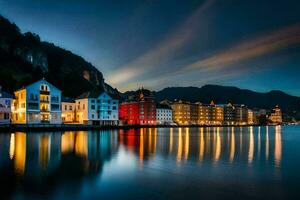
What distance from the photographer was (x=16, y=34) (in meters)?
157

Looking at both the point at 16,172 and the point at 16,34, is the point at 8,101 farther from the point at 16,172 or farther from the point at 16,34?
the point at 16,34

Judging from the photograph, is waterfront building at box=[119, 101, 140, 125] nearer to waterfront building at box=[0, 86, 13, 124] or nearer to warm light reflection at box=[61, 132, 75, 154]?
waterfront building at box=[0, 86, 13, 124]

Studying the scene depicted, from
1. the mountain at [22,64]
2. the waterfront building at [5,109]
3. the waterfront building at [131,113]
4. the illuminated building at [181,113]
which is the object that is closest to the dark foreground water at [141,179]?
the waterfront building at [5,109]

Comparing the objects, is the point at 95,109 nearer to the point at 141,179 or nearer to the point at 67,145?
the point at 67,145

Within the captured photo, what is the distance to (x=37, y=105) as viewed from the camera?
80438 millimetres

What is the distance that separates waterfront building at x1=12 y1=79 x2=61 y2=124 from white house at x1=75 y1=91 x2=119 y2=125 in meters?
13.3

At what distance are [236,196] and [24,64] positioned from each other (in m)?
138

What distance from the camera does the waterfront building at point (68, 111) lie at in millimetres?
99012

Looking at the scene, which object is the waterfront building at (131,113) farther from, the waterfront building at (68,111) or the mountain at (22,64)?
the waterfront building at (68,111)

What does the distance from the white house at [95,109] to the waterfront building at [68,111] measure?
Answer: 1307 mm

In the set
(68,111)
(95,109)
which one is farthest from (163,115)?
(68,111)

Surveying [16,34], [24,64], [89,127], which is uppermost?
[16,34]

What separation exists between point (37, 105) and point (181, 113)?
125 metres

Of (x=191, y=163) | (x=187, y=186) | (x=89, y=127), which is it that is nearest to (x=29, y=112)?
(x=89, y=127)
